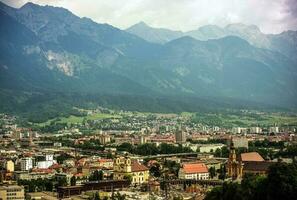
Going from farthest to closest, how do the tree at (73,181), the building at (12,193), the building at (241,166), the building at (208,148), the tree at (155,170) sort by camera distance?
the building at (208,148)
the tree at (155,170)
the tree at (73,181)
the building at (241,166)
the building at (12,193)

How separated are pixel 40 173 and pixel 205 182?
34.6 feet

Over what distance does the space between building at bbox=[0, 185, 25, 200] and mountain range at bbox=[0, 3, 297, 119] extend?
74154 millimetres

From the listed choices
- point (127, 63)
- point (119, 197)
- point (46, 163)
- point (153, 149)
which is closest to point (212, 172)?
point (119, 197)

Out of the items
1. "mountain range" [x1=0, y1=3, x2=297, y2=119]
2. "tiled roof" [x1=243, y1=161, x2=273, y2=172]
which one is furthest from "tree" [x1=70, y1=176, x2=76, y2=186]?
"mountain range" [x1=0, y1=3, x2=297, y2=119]

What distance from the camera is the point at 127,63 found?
5571 inches

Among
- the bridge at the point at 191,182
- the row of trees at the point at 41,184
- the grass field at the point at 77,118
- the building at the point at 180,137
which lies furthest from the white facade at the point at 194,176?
the grass field at the point at 77,118

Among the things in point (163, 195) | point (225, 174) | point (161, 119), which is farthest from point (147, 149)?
point (161, 119)

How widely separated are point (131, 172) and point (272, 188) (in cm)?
1600

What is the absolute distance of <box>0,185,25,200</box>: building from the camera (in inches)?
1136

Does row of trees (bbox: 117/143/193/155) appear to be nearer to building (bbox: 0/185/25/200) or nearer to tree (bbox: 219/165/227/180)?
tree (bbox: 219/165/227/180)

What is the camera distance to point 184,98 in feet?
366

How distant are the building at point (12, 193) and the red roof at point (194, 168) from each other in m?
11.1

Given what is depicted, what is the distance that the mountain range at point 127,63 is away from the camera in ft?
398

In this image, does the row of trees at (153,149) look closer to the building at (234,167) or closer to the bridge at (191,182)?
the bridge at (191,182)
